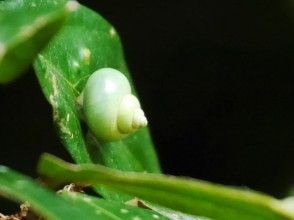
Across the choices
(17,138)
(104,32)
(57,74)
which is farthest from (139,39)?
(57,74)

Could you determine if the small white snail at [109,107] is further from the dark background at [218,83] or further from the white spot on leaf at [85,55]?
the dark background at [218,83]

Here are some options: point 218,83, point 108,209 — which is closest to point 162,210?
point 108,209

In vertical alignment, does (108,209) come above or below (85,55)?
below

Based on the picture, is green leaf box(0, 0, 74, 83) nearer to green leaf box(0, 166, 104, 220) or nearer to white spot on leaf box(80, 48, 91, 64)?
green leaf box(0, 166, 104, 220)

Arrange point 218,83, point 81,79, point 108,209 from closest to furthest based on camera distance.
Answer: point 108,209 → point 81,79 → point 218,83

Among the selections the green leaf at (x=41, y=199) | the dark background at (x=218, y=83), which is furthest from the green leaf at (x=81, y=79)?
the dark background at (x=218, y=83)

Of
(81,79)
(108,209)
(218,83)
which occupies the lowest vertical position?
(108,209)

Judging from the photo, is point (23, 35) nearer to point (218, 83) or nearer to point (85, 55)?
point (85, 55)
